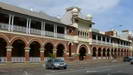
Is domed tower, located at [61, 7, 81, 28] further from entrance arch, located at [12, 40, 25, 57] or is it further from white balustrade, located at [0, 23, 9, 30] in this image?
white balustrade, located at [0, 23, 9, 30]

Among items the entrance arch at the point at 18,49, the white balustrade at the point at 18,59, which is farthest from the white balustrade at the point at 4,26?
the white balustrade at the point at 18,59

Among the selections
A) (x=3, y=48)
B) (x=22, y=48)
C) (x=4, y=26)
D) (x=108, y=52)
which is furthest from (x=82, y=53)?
(x=4, y=26)

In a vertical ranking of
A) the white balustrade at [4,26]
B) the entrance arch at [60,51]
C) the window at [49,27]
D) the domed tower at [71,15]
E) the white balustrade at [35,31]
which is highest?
the domed tower at [71,15]

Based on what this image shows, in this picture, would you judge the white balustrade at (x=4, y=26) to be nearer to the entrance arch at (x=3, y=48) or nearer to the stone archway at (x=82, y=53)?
the entrance arch at (x=3, y=48)

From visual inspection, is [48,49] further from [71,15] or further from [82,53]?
[82,53]

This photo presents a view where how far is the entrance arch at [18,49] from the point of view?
34.1m

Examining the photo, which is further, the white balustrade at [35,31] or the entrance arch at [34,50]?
the entrance arch at [34,50]

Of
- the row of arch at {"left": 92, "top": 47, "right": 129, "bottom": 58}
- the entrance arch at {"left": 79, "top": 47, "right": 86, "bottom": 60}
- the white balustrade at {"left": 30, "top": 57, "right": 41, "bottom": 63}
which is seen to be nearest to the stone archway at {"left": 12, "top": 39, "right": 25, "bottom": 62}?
the white balustrade at {"left": 30, "top": 57, "right": 41, "bottom": 63}

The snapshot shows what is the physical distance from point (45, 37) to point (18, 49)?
509 centimetres

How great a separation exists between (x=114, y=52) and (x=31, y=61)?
124 feet

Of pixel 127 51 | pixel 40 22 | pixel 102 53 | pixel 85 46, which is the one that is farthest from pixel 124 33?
pixel 40 22

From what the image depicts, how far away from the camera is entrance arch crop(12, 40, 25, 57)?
112 feet

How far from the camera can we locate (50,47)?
4038 centimetres

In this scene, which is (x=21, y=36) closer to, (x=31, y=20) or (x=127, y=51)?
(x=31, y=20)
